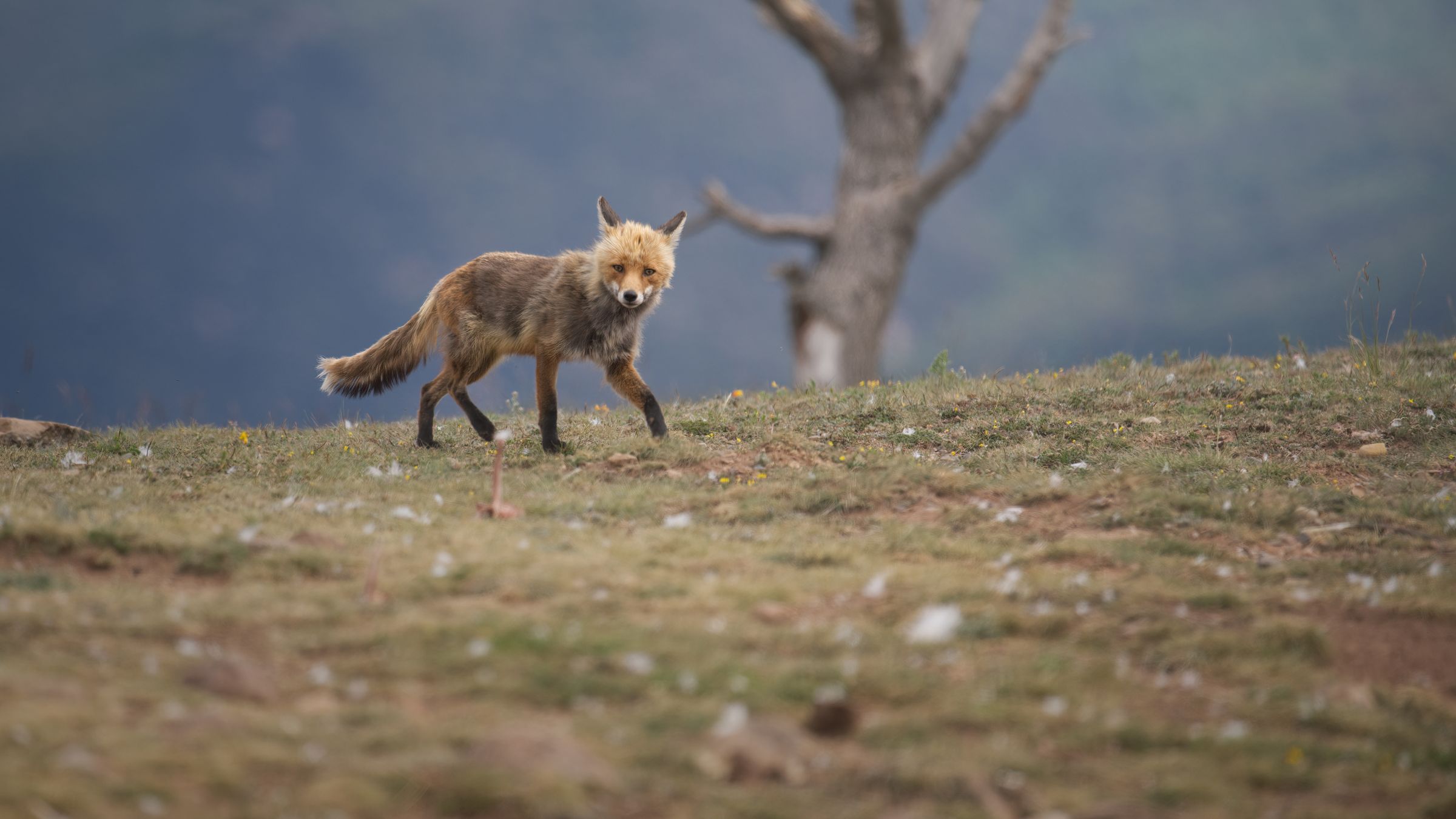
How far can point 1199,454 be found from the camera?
307 inches

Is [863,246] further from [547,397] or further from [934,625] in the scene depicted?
[934,625]

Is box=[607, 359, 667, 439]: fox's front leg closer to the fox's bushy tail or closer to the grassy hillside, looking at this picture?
the grassy hillside

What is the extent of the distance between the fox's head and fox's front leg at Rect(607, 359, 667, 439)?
1.79 feet

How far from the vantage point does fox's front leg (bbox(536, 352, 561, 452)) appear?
8.30 m

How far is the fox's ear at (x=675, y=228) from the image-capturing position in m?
8.45

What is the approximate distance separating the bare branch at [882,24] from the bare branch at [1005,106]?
1.65 meters

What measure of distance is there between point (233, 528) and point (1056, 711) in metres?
4.41

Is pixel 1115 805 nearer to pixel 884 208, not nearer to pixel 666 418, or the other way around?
pixel 666 418

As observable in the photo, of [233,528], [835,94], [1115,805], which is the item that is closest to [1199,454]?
[1115,805]

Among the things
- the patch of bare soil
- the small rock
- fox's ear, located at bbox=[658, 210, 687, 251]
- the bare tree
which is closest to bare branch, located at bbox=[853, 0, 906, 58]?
the bare tree

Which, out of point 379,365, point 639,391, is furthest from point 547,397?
point 379,365

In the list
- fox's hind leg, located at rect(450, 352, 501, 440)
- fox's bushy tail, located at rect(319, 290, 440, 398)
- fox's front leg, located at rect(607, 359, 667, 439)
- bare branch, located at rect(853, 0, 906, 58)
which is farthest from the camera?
bare branch, located at rect(853, 0, 906, 58)

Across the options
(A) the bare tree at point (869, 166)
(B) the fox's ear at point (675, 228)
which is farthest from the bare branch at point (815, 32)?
(B) the fox's ear at point (675, 228)

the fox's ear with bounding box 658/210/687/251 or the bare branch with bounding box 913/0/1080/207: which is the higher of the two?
the bare branch with bounding box 913/0/1080/207
